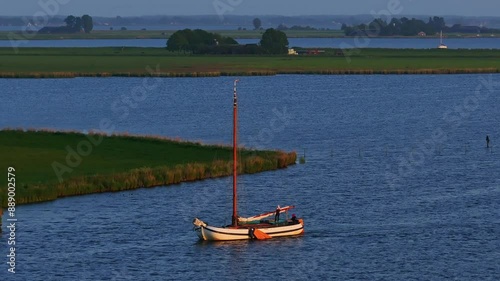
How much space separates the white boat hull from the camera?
73.9m

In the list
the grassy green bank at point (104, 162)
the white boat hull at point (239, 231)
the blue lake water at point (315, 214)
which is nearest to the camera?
the blue lake water at point (315, 214)

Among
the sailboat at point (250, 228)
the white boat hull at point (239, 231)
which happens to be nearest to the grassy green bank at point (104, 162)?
the sailboat at point (250, 228)

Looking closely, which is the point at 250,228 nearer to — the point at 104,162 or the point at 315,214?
the point at 315,214

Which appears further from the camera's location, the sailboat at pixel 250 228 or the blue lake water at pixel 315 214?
the sailboat at pixel 250 228

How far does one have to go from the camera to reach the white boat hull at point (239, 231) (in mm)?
73875

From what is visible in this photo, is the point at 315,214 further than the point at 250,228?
Yes

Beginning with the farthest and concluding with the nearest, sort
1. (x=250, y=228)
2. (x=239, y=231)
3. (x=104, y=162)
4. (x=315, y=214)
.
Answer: (x=104, y=162) → (x=315, y=214) → (x=250, y=228) → (x=239, y=231)

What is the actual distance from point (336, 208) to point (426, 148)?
116 feet

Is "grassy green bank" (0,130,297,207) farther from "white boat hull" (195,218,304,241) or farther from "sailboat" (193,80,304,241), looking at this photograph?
"white boat hull" (195,218,304,241)

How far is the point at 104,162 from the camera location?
3777 inches

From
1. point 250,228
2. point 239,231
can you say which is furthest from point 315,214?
point 239,231

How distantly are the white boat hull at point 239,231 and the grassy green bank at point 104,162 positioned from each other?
15.2 m

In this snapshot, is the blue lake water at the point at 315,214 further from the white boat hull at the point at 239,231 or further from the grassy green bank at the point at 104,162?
the grassy green bank at the point at 104,162

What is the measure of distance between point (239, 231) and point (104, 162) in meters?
24.4
